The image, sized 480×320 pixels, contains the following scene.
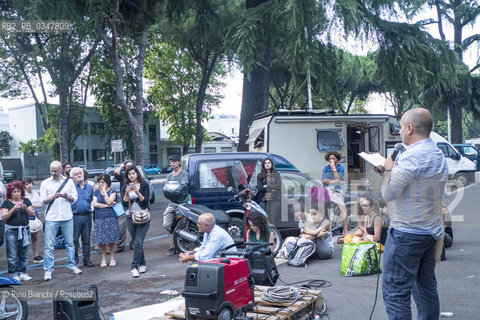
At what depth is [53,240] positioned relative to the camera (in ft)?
24.5

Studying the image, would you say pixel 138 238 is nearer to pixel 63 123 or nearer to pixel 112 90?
pixel 63 123

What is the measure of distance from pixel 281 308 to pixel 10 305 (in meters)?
2.82

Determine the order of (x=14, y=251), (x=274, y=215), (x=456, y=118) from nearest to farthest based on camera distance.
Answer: (x=14, y=251)
(x=274, y=215)
(x=456, y=118)

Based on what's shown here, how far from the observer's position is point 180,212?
8484 millimetres

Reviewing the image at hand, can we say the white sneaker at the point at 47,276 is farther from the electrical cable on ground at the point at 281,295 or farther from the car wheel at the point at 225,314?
the car wheel at the point at 225,314

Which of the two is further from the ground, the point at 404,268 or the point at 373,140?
the point at 373,140

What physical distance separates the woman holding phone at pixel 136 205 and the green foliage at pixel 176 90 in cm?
2950

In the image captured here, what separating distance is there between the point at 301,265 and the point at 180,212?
2419 mm

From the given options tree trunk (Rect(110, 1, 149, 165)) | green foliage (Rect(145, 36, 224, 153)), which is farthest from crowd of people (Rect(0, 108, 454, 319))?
green foliage (Rect(145, 36, 224, 153))

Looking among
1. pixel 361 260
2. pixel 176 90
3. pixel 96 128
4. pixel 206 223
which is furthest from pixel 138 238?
pixel 96 128

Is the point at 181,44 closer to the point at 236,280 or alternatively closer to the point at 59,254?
the point at 59,254

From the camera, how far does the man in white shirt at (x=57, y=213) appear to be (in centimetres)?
740

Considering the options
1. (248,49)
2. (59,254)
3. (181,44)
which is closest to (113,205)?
(59,254)

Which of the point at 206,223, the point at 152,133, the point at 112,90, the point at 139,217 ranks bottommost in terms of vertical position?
the point at 139,217
